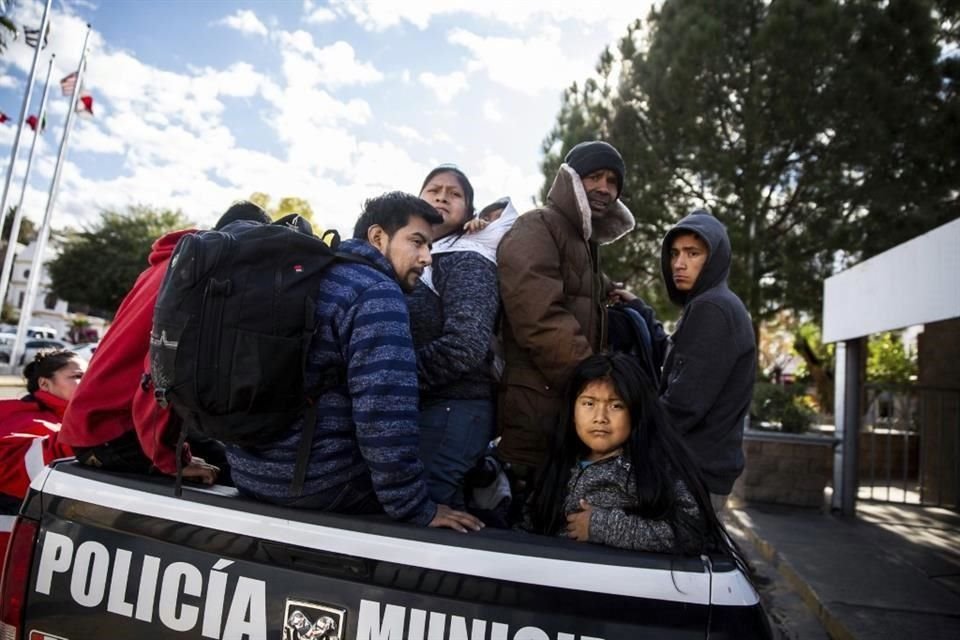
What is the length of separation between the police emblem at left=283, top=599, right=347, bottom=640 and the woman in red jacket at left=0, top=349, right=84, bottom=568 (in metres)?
1.52

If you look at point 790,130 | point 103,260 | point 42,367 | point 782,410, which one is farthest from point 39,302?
point 42,367

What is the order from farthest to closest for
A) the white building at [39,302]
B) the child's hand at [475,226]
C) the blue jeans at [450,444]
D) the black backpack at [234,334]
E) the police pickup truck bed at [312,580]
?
the white building at [39,302]
the child's hand at [475,226]
the blue jeans at [450,444]
the black backpack at [234,334]
the police pickup truck bed at [312,580]

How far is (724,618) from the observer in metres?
1.35

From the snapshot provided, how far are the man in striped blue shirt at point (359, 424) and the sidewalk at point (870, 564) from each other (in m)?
3.36

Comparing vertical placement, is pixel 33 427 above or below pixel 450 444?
below

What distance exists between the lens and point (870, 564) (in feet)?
17.3

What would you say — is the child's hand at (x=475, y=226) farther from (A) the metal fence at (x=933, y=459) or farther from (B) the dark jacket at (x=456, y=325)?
(A) the metal fence at (x=933, y=459)

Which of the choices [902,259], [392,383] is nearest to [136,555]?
[392,383]

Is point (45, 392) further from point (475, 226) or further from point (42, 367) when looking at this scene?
point (475, 226)

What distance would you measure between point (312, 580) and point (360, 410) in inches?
15.6

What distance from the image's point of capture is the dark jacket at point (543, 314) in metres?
2.20

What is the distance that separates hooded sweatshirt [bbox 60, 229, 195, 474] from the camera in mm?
2041

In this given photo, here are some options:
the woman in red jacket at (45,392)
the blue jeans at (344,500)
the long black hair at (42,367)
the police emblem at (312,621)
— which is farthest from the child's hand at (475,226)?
the long black hair at (42,367)

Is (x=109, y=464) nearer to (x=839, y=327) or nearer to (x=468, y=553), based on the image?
(x=468, y=553)
